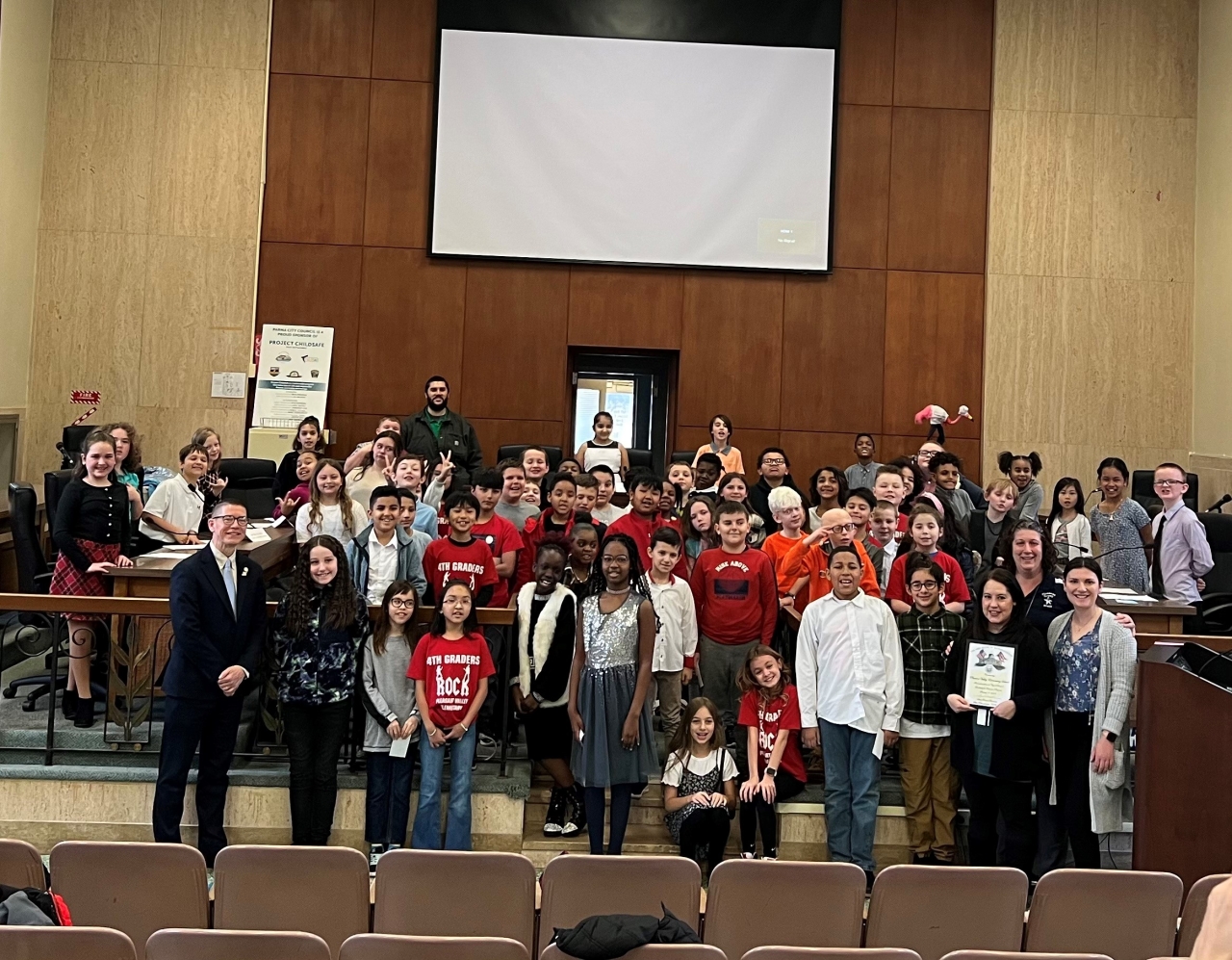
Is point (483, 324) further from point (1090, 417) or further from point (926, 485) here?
point (1090, 417)

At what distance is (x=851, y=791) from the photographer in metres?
5.49

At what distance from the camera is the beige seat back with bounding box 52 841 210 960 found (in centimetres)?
379

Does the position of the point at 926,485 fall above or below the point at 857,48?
below

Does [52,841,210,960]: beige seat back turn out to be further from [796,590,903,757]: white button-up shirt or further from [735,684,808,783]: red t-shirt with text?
[796,590,903,757]: white button-up shirt

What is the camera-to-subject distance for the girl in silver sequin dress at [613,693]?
5418 millimetres

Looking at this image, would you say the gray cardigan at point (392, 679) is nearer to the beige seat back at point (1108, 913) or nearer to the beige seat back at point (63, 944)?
the beige seat back at point (63, 944)

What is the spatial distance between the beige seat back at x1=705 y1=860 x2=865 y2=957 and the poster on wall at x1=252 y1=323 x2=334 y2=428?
8019 mm

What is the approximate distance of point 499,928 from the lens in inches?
149

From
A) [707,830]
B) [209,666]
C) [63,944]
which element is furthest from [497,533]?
[63,944]

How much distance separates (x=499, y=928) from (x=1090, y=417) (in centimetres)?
910

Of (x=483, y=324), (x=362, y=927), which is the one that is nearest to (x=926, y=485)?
(x=483, y=324)

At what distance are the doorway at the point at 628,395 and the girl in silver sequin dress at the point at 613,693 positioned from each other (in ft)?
20.2

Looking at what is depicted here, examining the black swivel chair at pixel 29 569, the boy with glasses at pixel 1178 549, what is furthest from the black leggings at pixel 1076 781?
the black swivel chair at pixel 29 569

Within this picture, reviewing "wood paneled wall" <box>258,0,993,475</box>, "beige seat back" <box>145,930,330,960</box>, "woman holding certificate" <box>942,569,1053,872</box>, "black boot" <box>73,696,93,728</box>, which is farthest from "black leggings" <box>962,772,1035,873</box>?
"wood paneled wall" <box>258,0,993,475</box>
